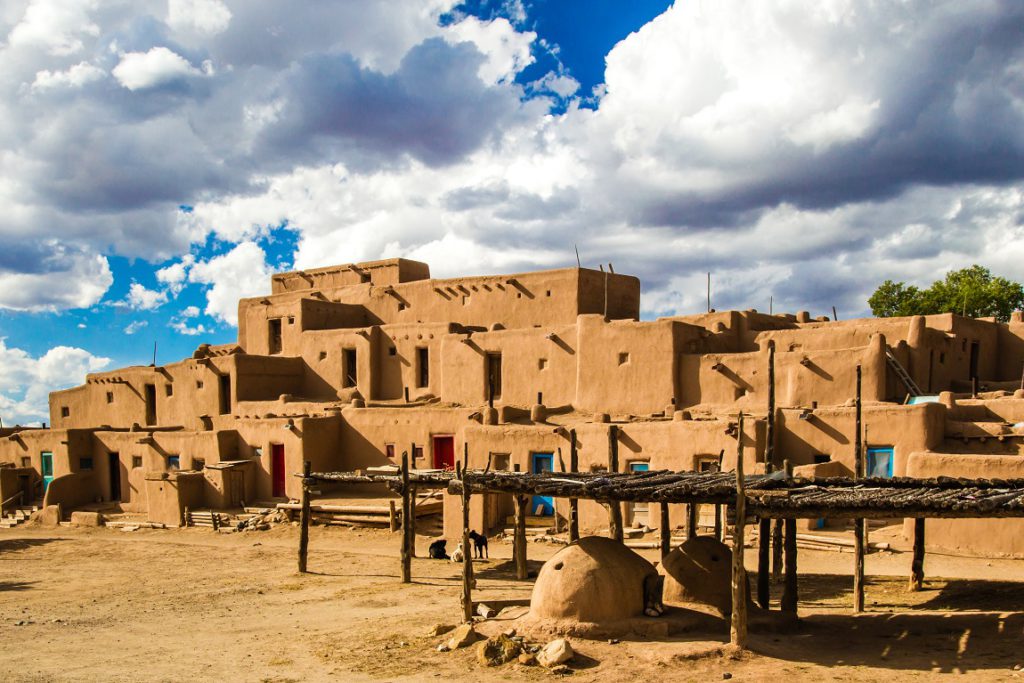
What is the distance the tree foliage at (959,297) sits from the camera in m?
41.1

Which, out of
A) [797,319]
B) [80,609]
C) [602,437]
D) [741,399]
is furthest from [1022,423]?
[80,609]

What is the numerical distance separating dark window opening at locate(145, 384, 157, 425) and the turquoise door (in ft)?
15.4

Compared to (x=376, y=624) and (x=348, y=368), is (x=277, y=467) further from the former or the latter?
(x=376, y=624)

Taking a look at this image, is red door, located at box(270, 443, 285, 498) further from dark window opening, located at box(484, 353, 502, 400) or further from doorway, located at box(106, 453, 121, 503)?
doorway, located at box(106, 453, 121, 503)

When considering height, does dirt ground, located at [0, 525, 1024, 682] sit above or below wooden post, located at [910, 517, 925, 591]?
below

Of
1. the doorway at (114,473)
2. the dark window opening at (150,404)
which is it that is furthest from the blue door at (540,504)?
the dark window opening at (150,404)

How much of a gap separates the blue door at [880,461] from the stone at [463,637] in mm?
10893

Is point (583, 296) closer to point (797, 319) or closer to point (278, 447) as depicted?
point (797, 319)

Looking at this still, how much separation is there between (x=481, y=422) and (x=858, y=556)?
13.6 metres

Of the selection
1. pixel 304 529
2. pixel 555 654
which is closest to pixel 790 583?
pixel 555 654

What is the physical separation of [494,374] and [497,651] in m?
18.4

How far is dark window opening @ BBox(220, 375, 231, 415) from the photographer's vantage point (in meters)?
34.8

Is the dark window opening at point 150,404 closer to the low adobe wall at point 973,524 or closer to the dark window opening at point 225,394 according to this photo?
the dark window opening at point 225,394

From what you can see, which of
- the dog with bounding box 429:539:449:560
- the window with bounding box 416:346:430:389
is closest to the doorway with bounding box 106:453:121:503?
the window with bounding box 416:346:430:389
